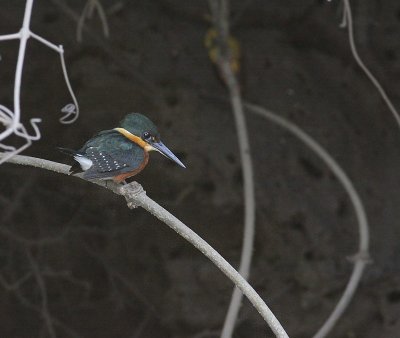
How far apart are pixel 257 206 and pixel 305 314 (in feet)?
0.97

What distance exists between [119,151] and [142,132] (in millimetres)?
49

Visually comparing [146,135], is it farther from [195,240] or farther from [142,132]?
[195,240]

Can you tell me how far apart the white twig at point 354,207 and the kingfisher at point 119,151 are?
0.78m

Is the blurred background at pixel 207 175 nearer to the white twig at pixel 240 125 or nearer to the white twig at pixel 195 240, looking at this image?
the white twig at pixel 240 125

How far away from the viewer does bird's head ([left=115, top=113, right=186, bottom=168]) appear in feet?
3.55

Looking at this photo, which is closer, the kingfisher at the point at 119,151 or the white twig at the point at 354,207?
the kingfisher at the point at 119,151

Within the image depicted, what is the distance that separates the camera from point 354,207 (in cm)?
188

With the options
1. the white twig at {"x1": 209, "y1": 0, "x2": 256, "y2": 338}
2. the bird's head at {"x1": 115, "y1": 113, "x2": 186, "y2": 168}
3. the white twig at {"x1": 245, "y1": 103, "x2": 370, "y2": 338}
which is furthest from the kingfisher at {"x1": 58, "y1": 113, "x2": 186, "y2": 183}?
the white twig at {"x1": 245, "y1": 103, "x2": 370, "y2": 338}

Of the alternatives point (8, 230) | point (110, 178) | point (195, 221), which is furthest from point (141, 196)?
point (8, 230)

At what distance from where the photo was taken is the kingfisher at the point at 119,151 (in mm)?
1018

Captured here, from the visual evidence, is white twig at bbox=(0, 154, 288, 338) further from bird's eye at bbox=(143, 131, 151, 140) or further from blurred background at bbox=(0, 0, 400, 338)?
blurred background at bbox=(0, 0, 400, 338)

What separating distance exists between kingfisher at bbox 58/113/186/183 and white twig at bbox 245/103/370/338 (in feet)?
2.56

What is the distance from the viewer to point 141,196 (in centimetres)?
101

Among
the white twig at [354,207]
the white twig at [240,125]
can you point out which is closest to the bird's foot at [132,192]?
the white twig at [240,125]
